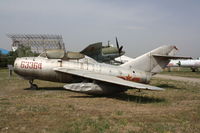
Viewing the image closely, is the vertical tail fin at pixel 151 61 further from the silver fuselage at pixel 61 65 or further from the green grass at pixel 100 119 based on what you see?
the green grass at pixel 100 119

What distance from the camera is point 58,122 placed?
6301mm

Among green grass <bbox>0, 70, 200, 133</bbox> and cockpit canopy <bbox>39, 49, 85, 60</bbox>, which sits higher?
cockpit canopy <bbox>39, 49, 85, 60</bbox>

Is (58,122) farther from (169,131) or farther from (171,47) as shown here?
(171,47)

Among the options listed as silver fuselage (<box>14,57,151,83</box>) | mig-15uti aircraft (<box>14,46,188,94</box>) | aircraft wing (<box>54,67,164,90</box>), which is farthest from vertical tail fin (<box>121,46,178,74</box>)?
aircraft wing (<box>54,67,164,90</box>)

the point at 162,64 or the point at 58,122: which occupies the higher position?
the point at 162,64

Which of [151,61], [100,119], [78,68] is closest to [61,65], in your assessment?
[78,68]

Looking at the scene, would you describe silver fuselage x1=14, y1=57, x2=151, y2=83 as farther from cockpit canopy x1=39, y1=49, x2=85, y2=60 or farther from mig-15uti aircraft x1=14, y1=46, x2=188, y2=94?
cockpit canopy x1=39, y1=49, x2=85, y2=60

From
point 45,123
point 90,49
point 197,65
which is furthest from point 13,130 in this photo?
point 197,65

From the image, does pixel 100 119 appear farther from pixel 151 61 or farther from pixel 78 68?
pixel 151 61

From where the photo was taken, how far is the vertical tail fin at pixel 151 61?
1361 centimetres

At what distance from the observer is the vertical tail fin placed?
13.6 meters

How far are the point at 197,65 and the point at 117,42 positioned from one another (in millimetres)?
38172

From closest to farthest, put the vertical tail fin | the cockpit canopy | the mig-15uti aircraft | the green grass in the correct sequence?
1. the green grass
2. the mig-15uti aircraft
3. the cockpit canopy
4. the vertical tail fin

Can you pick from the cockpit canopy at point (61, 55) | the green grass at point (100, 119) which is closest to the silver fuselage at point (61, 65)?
the cockpit canopy at point (61, 55)
